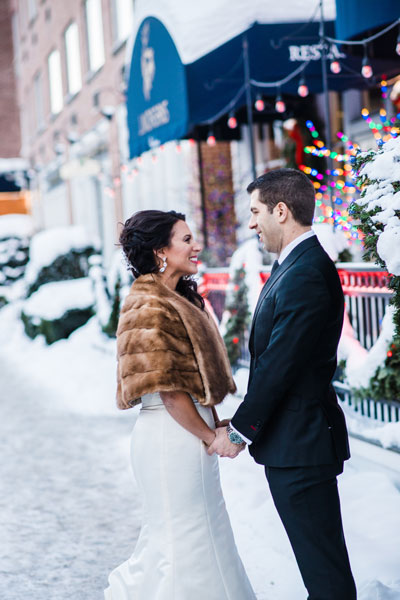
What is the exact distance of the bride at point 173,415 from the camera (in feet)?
9.53

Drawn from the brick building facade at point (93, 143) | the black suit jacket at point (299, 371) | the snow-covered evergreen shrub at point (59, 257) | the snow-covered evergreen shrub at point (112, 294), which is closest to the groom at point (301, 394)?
the black suit jacket at point (299, 371)

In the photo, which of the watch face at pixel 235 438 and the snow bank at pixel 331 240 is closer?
the watch face at pixel 235 438

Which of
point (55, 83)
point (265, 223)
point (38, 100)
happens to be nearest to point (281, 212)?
point (265, 223)

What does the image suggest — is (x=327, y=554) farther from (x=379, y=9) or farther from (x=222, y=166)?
(x=222, y=166)

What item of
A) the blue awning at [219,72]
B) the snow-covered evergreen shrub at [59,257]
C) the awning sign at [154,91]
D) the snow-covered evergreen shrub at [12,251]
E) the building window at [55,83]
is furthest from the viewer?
the snow-covered evergreen shrub at [12,251]

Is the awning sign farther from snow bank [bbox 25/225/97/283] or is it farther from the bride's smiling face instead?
the bride's smiling face

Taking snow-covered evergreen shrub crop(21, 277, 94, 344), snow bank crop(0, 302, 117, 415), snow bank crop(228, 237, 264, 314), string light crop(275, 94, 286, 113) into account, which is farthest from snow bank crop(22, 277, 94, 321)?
snow bank crop(228, 237, 264, 314)

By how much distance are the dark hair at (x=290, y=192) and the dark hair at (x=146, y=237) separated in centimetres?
51

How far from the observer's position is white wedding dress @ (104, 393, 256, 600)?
9.86 feet

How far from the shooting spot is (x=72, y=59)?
21.2 m

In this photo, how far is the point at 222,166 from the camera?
44.7ft

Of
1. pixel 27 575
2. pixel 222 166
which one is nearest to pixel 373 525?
pixel 27 575

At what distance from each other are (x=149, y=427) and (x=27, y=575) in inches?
71.2

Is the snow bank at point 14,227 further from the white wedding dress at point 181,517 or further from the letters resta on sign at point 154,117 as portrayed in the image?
the white wedding dress at point 181,517
